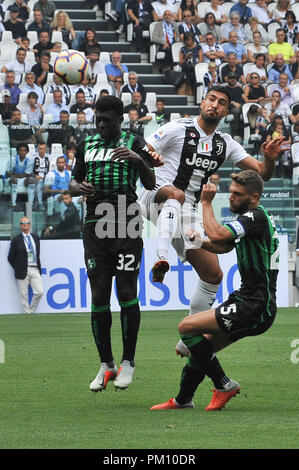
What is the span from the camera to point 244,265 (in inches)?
291

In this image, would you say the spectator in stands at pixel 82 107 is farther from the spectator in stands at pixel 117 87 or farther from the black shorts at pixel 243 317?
the black shorts at pixel 243 317

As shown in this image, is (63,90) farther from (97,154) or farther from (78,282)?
(97,154)

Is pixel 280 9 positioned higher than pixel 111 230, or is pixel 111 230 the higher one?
pixel 280 9

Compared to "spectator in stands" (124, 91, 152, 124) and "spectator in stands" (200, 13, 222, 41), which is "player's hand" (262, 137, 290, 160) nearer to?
"spectator in stands" (124, 91, 152, 124)

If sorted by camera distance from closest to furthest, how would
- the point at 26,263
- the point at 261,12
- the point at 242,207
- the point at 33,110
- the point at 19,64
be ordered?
the point at 242,207 → the point at 26,263 → the point at 33,110 → the point at 19,64 → the point at 261,12

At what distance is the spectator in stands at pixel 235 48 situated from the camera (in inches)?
1005

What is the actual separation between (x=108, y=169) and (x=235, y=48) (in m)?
18.0

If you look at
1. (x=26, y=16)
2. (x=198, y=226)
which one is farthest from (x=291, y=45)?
(x=198, y=226)

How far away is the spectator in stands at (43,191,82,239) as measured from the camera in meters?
19.2

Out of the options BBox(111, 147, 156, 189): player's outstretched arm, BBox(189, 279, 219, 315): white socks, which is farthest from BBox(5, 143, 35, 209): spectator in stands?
BBox(111, 147, 156, 189): player's outstretched arm

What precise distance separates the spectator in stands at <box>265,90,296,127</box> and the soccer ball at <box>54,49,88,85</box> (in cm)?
1030

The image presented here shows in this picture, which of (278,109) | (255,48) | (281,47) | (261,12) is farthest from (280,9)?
(278,109)

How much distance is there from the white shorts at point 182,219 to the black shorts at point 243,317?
6.54ft
